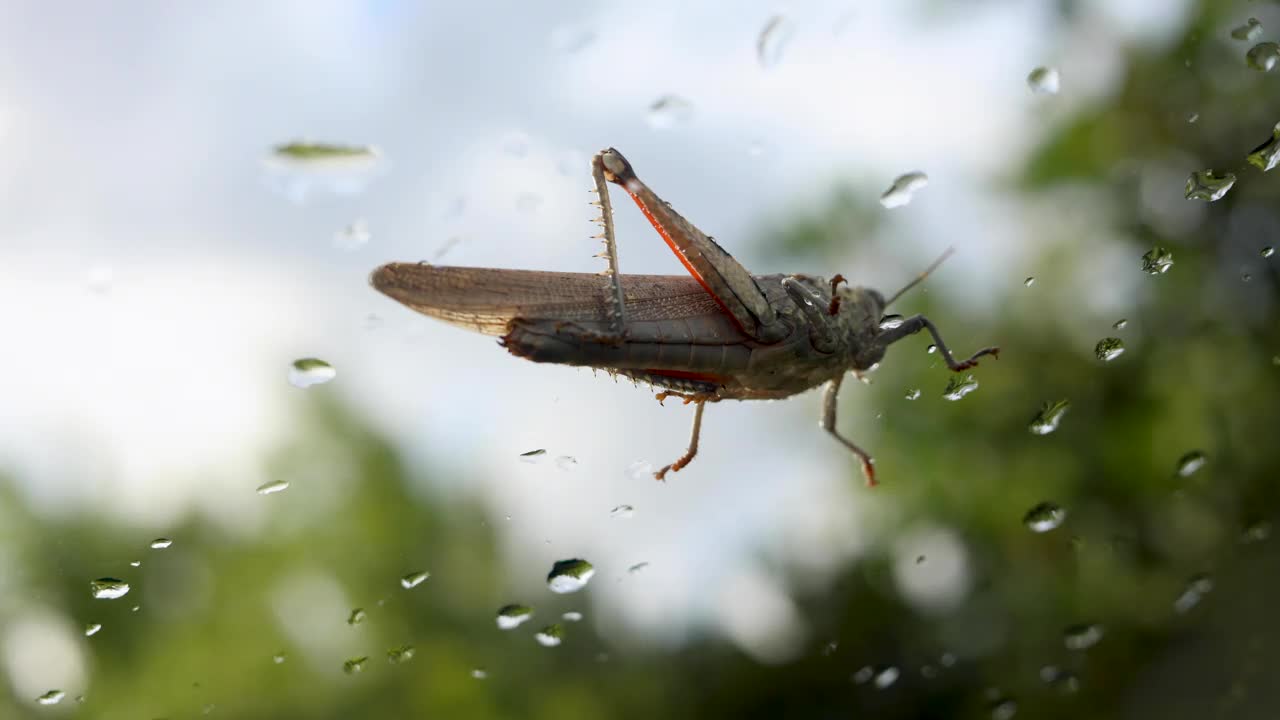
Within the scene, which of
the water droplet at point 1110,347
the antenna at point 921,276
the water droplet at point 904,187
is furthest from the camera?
the water droplet at point 1110,347

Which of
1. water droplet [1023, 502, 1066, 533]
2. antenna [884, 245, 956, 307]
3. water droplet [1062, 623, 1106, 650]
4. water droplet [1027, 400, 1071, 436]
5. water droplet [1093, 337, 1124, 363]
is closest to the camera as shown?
antenna [884, 245, 956, 307]

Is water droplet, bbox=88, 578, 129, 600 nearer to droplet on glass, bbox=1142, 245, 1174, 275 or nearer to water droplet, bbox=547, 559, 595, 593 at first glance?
water droplet, bbox=547, 559, 595, 593

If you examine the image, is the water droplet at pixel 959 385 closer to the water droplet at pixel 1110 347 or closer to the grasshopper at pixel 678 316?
the grasshopper at pixel 678 316

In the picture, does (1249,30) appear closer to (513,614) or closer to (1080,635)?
(513,614)

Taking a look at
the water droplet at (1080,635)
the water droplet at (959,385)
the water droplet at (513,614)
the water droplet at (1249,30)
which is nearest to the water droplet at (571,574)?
the water droplet at (513,614)

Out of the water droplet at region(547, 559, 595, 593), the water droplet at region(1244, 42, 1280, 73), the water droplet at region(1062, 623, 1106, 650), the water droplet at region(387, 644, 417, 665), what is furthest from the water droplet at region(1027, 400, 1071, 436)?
the water droplet at region(387, 644, 417, 665)

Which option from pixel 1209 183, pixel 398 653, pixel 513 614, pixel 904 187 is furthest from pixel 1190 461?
pixel 398 653
